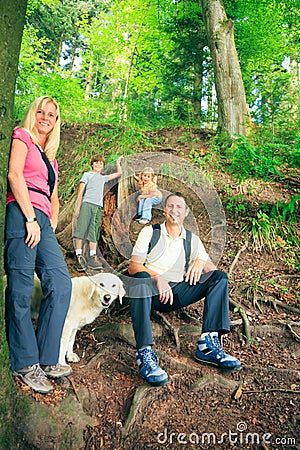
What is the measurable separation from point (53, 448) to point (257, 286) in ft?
11.1

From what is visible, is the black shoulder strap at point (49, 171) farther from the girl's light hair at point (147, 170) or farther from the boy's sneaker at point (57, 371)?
the girl's light hair at point (147, 170)

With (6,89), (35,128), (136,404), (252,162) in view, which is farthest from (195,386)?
(252,162)

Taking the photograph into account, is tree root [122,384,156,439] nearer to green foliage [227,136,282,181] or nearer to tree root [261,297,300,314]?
tree root [261,297,300,314]

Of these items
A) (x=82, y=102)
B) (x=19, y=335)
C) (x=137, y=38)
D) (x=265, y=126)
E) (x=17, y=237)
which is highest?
(x=137, y=38)

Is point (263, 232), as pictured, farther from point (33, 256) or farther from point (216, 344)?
point (33, 256)

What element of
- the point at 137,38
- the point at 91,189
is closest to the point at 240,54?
the point at 137,38

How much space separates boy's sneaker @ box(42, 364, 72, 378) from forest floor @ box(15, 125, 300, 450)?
64 millimetres

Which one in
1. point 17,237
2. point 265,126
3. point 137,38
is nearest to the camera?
point 17,237

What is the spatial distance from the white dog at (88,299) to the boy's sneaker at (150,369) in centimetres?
57

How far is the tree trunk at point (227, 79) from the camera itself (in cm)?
896

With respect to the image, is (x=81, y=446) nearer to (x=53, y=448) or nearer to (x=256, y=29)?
(x=53, y=448)

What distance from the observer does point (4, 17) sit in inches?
109

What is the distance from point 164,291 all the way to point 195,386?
894 mm
